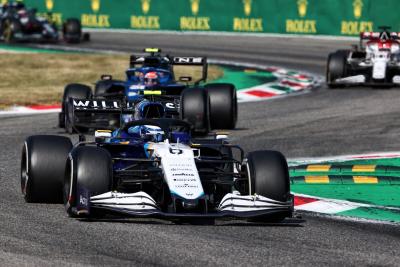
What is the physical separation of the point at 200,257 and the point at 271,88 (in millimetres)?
17310

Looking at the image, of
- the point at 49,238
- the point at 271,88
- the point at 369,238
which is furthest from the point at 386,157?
the point at 271,88

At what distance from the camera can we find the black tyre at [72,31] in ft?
127

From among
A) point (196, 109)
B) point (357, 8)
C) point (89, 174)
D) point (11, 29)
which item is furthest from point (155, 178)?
point (11, 29)

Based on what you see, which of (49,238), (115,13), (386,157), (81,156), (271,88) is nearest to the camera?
(49,238)

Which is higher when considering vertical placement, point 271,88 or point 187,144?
point 187,144

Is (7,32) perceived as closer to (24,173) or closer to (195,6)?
(195,6)

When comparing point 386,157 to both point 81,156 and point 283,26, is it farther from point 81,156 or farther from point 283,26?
point 283,26

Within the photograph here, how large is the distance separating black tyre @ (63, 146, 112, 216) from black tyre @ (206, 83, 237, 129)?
7.97 m

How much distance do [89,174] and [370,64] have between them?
16041 mm

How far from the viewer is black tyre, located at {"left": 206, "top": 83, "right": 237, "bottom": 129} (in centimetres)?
1841

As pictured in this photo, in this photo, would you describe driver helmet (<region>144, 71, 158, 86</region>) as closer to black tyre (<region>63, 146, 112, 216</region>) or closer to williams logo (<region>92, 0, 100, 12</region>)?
black tyre (<region>63, 146, 112, 216</region>)

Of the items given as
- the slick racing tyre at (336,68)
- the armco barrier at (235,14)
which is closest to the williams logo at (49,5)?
the armco barrier at (235,14)

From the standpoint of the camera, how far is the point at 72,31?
38.6m

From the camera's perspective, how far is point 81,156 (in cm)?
1045
